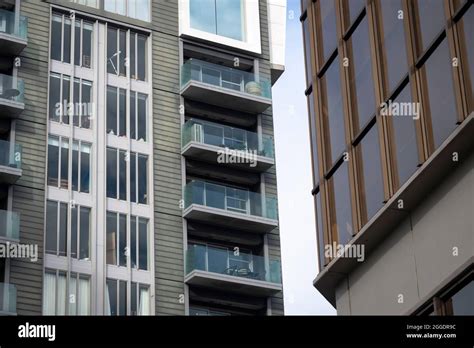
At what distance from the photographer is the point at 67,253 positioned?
5228cm

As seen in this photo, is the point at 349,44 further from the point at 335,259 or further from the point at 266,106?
the point at 266,106

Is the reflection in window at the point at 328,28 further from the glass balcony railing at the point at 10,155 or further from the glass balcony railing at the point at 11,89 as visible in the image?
the glass balcony railing at the point at 11,89

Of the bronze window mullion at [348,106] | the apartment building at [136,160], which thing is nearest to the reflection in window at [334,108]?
the bronze window mullion at [348,106]

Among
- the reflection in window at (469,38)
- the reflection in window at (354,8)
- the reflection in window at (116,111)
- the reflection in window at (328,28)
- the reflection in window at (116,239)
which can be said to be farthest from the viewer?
the reflection in window at (116,111)

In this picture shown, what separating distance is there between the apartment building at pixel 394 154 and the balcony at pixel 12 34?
3058cm

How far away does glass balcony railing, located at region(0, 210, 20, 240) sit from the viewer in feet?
165

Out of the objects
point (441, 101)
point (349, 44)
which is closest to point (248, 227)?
point (349, 44)

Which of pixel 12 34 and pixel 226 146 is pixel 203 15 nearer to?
pixel 226 146

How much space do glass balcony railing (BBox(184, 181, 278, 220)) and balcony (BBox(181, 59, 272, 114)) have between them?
548 centimetres

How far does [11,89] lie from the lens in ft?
177

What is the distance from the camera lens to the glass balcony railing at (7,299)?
48.2m

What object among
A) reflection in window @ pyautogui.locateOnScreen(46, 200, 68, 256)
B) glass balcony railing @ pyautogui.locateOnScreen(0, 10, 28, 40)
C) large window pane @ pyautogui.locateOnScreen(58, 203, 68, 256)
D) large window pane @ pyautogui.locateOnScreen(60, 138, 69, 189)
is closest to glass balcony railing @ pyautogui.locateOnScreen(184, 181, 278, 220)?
large window pane @ pyautogui.locateOnScreen(60, 138, 69, 189)

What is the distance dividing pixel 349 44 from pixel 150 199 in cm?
3242
